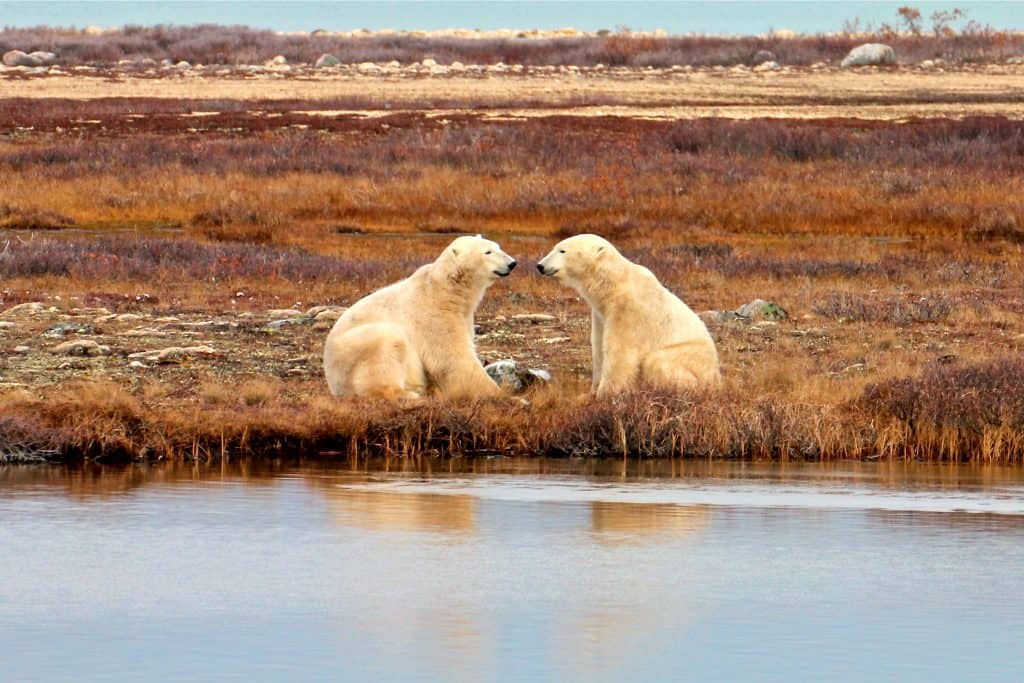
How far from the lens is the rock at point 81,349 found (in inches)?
625

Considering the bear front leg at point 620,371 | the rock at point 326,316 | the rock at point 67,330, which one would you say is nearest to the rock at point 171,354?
the rock at point 67,330

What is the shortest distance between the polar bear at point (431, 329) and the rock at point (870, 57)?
205 feet

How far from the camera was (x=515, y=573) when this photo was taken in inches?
364

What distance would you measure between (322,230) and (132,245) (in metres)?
4.92

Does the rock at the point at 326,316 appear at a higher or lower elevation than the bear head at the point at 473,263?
lower

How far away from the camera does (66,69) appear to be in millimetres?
72875

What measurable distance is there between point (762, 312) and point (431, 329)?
6.22m

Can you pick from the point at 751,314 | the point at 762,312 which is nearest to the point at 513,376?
the point at 751,314

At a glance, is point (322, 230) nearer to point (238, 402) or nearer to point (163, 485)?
point (238, 402)

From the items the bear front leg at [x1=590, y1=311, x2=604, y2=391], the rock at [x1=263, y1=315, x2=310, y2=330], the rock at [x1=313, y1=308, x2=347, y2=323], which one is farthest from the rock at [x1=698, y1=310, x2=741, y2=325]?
the bear front leg at [x1=590, y1=311, x2=604, y2=391]

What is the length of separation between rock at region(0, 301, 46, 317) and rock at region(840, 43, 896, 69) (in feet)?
192

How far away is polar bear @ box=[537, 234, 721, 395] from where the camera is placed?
1305 centimetres

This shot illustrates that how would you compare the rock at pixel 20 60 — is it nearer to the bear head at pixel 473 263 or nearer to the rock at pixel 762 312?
the rock at pixel 762 312

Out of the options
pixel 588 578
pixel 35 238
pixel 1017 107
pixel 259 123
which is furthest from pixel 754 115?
pixel 588 578
